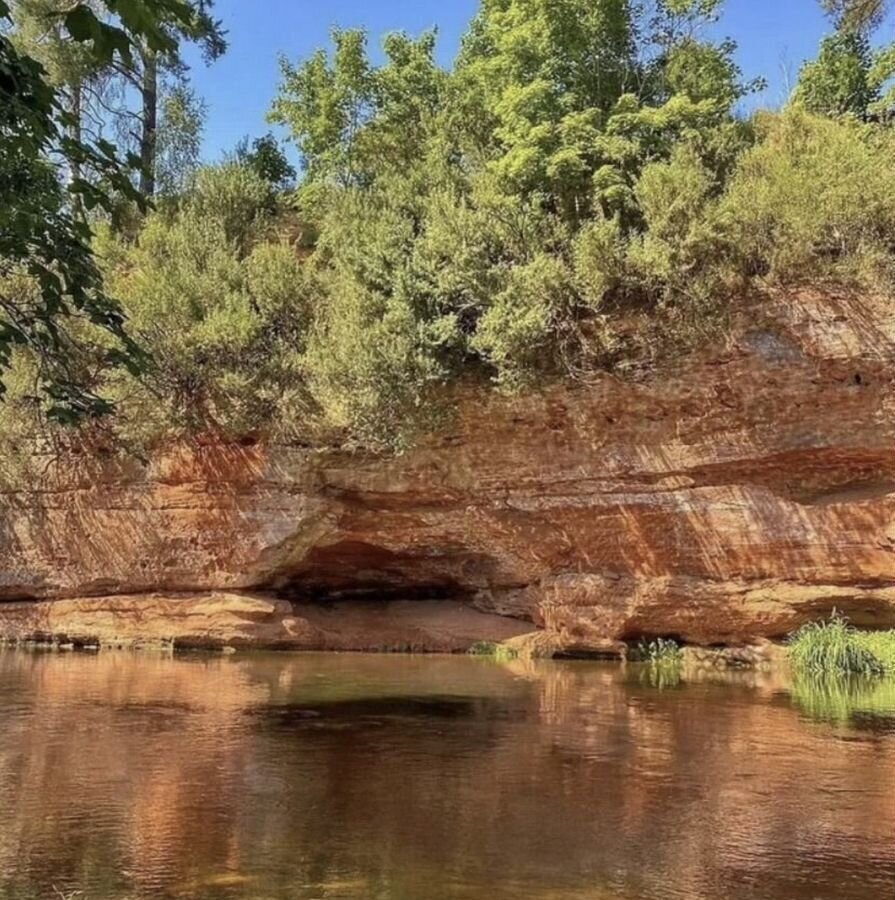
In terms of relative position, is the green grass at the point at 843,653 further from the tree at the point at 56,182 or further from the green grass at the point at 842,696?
the tree at the point at 56,182

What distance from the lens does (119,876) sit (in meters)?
5.92

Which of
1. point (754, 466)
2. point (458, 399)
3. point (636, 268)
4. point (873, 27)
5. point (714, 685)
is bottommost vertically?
point (714, 685)

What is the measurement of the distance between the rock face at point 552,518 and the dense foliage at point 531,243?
0.90m

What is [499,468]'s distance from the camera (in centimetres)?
2027

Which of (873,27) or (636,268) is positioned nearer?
(873,27)

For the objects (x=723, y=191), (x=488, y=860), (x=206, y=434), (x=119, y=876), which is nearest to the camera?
(x=119, y=876)

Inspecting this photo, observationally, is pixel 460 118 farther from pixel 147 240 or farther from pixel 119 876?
pixel 119 876

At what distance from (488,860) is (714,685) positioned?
34.1ft

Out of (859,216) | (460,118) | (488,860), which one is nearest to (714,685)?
(859,216)

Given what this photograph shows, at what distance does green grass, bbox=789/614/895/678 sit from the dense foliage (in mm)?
6032

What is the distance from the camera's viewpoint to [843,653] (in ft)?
54.7

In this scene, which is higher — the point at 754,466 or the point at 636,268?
the point at 636,268

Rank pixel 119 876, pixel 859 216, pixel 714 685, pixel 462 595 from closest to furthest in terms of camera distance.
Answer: pixel 119 876, pixel 714 685, pixel 859 216, pixel 462 595

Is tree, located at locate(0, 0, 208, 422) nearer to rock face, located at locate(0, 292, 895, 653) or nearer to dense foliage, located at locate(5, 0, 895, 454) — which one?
dense foliage, located at locate(5, 0, 895, 454)
